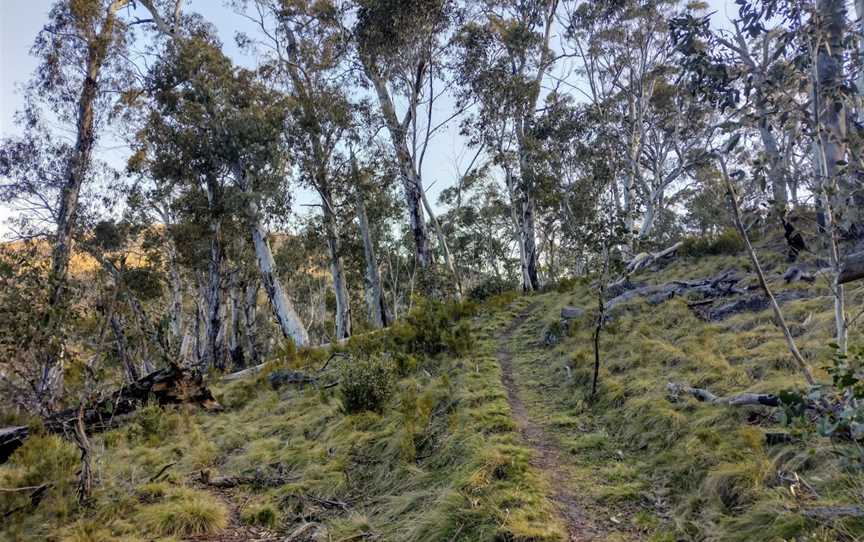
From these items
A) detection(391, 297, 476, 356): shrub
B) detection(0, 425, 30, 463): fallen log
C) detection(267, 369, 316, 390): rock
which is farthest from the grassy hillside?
detection(267, 369, 316, 390): rock

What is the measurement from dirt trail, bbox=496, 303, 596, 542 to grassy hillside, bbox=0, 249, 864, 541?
0.8 inches

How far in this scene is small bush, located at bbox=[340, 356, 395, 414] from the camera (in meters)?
7.24

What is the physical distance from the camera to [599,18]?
20.2 m

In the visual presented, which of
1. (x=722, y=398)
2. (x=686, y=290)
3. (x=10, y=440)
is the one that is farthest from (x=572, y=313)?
(x=10, y=440)

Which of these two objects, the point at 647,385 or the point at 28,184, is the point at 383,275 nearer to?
the point at 28,184

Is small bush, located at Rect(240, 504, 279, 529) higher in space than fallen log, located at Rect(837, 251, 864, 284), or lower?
lower

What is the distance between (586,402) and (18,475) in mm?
6812

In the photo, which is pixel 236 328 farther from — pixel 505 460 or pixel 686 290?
pixel 505 460

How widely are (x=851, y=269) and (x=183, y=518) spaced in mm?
6057

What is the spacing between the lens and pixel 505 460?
4648mm

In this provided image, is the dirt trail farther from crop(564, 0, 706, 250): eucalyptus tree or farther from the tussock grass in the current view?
Answer: crop(564, 0, 706, 250): eucalyptus tree

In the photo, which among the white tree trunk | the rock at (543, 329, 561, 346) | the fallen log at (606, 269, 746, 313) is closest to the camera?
the fallen log at (606, 269, 746, 313)

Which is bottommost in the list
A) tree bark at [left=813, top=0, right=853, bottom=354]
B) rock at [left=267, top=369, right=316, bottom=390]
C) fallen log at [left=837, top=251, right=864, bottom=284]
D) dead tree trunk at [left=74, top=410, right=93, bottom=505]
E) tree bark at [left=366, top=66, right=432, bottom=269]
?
dead tree trunk at [left=74, top=410, right=93, bottom=505]

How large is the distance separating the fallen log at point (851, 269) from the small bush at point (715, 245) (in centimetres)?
1104
